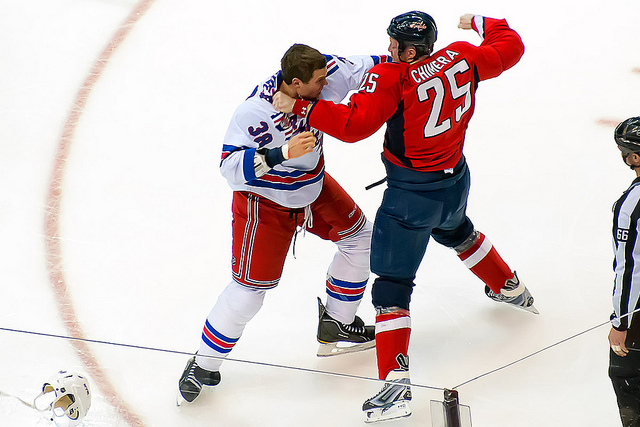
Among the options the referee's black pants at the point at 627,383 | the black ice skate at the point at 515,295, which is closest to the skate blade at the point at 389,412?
the referee's black pants at the point at 627,383

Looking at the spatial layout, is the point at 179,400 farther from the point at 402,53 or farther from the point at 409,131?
the point at 402,53

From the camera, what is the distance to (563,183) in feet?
11.9

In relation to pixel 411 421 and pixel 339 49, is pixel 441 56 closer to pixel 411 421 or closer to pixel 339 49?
pixel 411 421

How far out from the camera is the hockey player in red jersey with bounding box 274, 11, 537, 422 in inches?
90.4

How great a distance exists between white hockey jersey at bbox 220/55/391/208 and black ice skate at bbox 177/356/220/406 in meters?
0.57

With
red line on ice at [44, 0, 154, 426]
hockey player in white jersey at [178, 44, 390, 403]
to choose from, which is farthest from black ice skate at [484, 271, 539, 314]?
red line on ice at [44, 0, 154, 426]

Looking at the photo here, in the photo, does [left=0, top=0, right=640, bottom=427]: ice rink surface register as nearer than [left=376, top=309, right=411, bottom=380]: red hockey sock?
Yes

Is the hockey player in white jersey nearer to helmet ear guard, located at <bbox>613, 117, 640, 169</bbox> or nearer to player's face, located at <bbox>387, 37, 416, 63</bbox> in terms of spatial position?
player's face, located at <bbox>387, 37, 416, 63</bbox>

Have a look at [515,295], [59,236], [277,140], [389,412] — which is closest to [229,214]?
[59,236]

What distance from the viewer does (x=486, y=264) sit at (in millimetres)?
2895

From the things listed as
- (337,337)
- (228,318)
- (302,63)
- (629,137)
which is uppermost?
(302,63)

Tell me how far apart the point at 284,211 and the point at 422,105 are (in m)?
0.55

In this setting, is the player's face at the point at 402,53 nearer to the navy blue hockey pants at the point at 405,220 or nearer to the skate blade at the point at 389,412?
the navy blue hockey pants at the point at 405,220

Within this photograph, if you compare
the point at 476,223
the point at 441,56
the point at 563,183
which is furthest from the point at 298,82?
the point at 563,183
